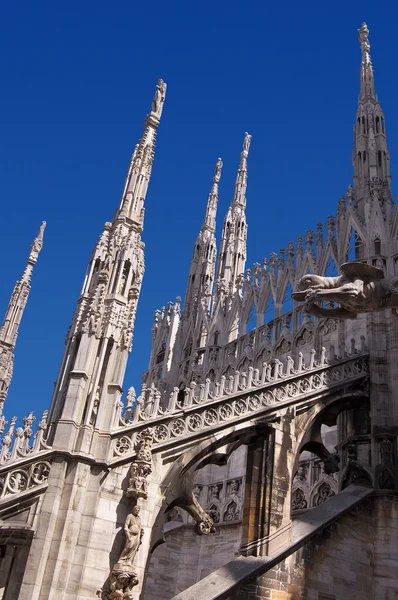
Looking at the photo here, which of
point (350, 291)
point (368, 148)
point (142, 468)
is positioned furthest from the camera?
point (368, 148)

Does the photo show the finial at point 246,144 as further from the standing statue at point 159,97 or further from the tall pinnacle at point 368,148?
the standing statue at point 159,97

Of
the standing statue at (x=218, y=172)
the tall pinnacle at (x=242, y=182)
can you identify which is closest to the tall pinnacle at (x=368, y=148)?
the tall pinnacle at (x=242, y=182)

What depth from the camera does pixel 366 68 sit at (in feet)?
77.1

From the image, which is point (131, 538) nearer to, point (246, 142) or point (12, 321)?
point (12, 321)

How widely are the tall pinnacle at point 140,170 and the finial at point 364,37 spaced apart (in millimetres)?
10414

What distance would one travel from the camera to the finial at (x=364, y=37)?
960 inches

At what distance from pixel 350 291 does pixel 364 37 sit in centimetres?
2046

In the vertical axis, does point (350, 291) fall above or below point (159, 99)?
below

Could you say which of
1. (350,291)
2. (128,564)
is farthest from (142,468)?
(350,291)

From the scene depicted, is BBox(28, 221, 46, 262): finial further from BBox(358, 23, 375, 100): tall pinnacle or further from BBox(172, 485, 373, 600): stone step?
BBox(172, 485, 373, 600): stone step

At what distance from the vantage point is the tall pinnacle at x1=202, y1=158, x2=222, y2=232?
28.8 meters

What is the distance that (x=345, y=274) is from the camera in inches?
312

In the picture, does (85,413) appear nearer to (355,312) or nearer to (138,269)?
(138,269)

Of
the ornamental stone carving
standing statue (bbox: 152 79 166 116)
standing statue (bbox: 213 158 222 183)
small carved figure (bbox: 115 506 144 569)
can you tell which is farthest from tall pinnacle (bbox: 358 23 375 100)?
small carved figure (bbox: 115 506 144 569)
